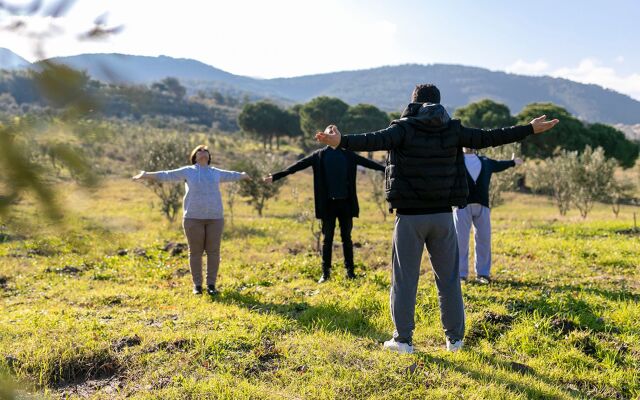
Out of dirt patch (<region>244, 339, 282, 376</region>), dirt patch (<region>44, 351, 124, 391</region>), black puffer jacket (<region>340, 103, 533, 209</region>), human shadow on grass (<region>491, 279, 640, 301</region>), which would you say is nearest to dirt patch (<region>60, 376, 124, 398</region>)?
Result: dirt patch (<region>44, 351, 124, 391</region>)

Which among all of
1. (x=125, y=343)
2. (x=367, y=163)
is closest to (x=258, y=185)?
(x=367, y=163)

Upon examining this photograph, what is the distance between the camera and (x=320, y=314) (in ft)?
19.7

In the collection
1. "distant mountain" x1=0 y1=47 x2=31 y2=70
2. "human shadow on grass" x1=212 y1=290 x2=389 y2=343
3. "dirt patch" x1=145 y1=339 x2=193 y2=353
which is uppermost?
"distant mountain" x1=0 y1=47 x2=31 y2=70

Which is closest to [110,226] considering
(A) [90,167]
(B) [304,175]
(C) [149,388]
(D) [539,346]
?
(A) [90,167]

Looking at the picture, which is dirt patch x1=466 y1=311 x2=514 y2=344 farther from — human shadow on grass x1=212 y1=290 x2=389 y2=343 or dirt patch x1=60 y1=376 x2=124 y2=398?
dirt patch x1=60 y1=376 x2=124 y2=398

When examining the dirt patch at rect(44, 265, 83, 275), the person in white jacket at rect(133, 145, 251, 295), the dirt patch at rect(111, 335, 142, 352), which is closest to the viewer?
the dirt patch at rect(111, 335, 142, 352)

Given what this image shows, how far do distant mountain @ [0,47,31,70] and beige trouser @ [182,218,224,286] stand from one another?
20.1 feet

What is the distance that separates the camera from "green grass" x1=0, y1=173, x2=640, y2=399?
3.96 meters

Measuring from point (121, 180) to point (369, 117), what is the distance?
65299 millimetres

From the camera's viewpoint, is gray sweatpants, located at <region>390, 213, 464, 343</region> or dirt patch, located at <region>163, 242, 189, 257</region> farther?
dirt patch, located at <region>163, 242, 189, 257</region>

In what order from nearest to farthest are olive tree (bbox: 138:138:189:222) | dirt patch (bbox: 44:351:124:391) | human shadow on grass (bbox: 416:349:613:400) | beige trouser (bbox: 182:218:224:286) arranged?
1. human shadow on grass (bbox: 416:349:613:400)
2. dirt patch (bbox: 44:351:124:391)
3. beige trouser (bbox: 182:218:224:286)
4. olive tree (bbox: 138:138:189:222)

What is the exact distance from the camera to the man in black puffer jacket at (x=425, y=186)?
4492mm

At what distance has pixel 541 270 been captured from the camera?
8.62 metres

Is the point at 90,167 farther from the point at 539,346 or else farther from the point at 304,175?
the point at 304,175
